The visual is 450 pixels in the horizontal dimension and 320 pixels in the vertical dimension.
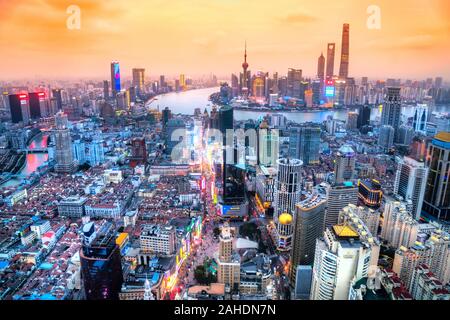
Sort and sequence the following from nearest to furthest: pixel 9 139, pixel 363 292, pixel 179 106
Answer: pixel 363 292 < pixel 9 139 < pixel 179 106

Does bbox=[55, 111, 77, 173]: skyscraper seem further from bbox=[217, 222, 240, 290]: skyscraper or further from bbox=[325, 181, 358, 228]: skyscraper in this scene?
bbox=[325, 181, 358, 228]: skyscraper

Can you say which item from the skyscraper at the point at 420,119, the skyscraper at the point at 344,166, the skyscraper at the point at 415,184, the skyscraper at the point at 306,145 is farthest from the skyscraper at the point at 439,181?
the skyscraper at the point at 306,145

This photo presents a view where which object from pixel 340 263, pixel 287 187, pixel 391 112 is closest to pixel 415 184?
pixel 287 187

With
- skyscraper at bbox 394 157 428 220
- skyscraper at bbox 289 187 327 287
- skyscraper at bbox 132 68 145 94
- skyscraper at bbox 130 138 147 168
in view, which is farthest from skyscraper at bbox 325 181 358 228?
skyscraper at bbox 130 138 147 168

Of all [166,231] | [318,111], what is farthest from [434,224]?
[318,111]

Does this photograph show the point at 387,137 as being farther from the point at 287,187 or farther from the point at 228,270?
→ the point at 228,270
